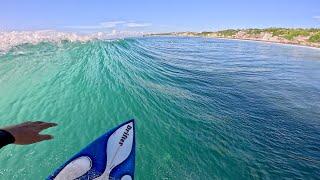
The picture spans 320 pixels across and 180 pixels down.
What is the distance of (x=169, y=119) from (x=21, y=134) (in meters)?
9.70

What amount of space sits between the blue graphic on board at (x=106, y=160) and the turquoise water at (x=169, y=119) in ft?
5.35

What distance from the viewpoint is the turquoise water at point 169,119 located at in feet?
30.3

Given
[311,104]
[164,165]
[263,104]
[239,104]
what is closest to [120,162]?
[164,165]

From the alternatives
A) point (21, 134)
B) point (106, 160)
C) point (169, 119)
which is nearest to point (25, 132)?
point (21, 134)

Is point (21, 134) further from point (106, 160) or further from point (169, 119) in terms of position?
point (169, 119)

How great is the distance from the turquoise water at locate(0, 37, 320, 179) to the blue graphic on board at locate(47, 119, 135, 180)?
1630mm

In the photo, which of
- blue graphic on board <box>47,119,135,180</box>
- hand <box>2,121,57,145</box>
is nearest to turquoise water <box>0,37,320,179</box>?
blue graphic on board <box>47,119,135,180</box>

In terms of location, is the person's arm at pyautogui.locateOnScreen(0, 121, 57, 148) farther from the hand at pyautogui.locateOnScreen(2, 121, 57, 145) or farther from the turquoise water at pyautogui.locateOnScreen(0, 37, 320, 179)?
the turquoise water at pyautogui.locateOnScreen(0, 37, 320, 179)

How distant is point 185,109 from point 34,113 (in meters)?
5.88

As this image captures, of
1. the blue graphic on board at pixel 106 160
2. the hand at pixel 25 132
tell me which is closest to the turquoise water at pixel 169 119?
the blue graphic on board at pixel 106 160

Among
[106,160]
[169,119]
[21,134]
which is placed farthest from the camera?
[169,119]

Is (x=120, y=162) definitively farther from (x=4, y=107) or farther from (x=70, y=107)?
(x=4, y=107)

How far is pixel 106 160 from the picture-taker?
6680 millimetres

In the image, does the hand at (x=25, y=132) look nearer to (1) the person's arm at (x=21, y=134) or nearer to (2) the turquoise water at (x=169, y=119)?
(1) the person's arm at (x=21, y=134)
